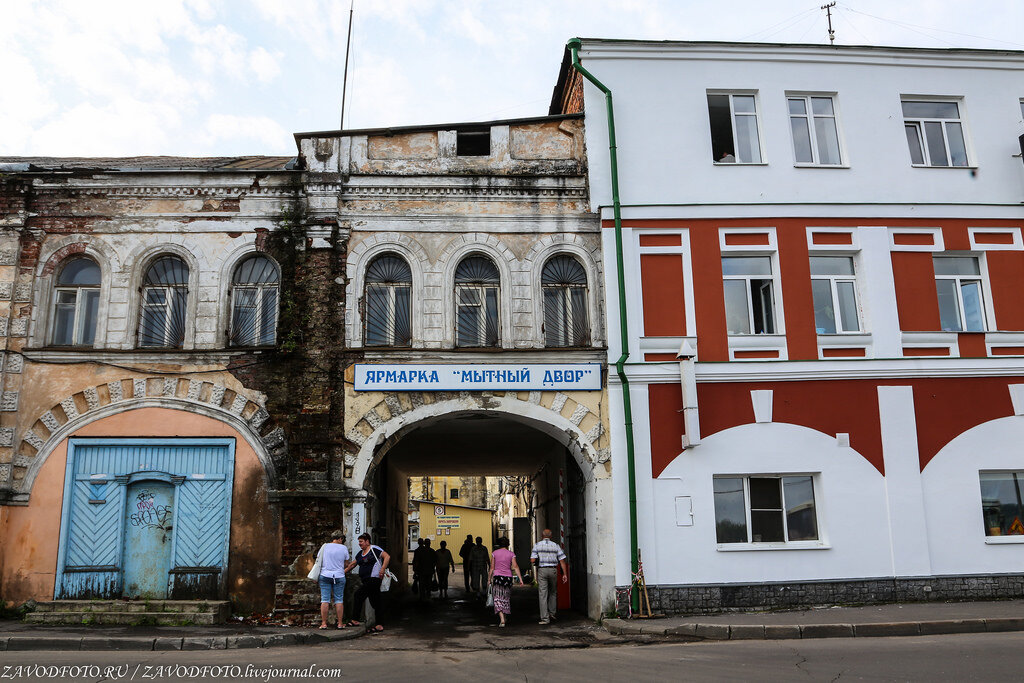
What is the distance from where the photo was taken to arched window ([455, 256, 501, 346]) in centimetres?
1461

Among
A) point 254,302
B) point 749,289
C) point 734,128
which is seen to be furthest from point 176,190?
point 749,289

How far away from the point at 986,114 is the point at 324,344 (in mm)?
12690

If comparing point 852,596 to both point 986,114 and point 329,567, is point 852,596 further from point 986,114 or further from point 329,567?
point 986,114

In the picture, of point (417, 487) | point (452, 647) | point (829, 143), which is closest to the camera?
point (452, 647)

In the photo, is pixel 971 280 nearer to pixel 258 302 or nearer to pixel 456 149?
pixel 456 149

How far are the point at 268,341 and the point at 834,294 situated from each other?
9793 millimetres

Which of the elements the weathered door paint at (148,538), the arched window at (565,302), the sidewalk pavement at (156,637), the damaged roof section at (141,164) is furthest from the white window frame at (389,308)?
the sidewalk pavement at (156,637)

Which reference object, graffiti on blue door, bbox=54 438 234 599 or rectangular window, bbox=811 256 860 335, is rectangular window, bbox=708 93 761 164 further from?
graffiti on blue door, bbox=54 438 234 599

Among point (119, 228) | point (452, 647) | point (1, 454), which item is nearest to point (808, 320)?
point (452, 647)

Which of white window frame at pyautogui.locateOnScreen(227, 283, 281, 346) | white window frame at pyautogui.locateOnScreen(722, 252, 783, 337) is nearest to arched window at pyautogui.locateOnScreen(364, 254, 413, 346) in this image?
white window frame at pyautogui.locateOnScreen(227, 283, 281, 346)

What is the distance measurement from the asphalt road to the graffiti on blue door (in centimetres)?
267

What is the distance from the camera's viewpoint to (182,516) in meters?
13.6

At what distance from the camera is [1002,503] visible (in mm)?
13992

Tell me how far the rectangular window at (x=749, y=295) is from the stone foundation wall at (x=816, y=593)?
422cm
